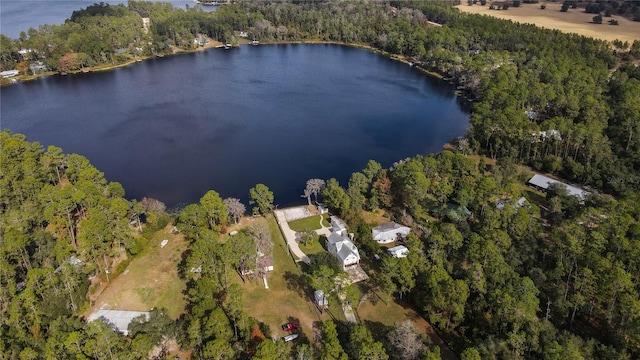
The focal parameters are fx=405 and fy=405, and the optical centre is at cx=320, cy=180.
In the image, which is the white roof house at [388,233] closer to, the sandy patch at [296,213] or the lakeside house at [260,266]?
the sandy patch at [296,213]

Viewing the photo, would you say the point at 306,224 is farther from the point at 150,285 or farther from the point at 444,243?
the point at 150,285

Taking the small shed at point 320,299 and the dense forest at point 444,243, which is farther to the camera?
the small shed at point 320,299

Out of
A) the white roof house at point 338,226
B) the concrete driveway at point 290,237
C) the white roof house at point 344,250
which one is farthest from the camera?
the white roof house at point 338,226

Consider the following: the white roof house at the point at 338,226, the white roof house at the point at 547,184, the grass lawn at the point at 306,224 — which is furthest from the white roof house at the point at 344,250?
the white roof house at the point at 547,184

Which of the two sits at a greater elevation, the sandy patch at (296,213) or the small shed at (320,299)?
the sandy patch at (296,213)

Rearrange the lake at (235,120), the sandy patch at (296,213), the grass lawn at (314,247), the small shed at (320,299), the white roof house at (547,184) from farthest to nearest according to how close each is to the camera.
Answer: the lake at (235,120) → the white roof house at (547,184) → the sandy patch at (296,213) → the grass lawn at (314,247) → the small shed at (320,299)

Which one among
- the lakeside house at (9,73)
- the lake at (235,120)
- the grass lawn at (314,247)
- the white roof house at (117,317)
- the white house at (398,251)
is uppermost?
the lakeside house at (9,73)

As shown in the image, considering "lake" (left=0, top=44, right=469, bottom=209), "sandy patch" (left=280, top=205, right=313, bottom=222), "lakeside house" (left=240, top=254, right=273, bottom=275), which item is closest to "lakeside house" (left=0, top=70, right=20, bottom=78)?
"lake" (left=0, top=44, right=469, bottom=209)
